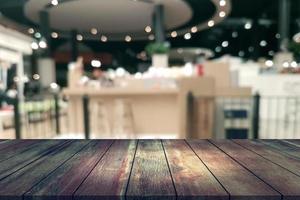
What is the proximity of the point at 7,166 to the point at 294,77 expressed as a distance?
4687 mm

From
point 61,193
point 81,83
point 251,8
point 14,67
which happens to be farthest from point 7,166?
point 251,8

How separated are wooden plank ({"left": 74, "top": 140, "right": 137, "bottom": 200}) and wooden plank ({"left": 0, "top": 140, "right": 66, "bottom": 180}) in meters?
0.28

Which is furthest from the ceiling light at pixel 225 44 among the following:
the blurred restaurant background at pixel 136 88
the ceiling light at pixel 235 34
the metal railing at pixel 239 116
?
the metal railing at pixel 239 116

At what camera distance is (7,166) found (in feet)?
3.49

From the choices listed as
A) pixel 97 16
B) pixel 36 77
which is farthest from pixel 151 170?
pixel 36 77

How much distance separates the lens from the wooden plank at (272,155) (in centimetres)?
104

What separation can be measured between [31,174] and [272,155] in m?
0.95

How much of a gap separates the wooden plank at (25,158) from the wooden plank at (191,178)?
0.55 m

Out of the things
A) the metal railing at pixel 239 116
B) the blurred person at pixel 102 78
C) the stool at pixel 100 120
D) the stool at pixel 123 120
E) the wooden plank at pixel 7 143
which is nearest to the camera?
the wooden plank at pixel 7 143

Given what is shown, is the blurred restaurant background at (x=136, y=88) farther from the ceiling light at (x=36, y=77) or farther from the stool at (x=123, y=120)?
the ceiling light at (x=36, y=77)

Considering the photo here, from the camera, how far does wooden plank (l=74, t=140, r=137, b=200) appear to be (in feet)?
2.48

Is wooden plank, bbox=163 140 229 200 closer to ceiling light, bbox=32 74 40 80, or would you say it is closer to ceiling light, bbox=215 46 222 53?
ceiling light, bbox=32 74 40 80

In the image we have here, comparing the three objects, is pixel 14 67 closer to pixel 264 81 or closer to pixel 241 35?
pixel 264 81

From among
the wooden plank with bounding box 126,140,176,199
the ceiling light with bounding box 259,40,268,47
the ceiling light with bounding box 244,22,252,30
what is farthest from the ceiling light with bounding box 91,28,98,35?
the ceiling light with bounding box 259,40,268,47
